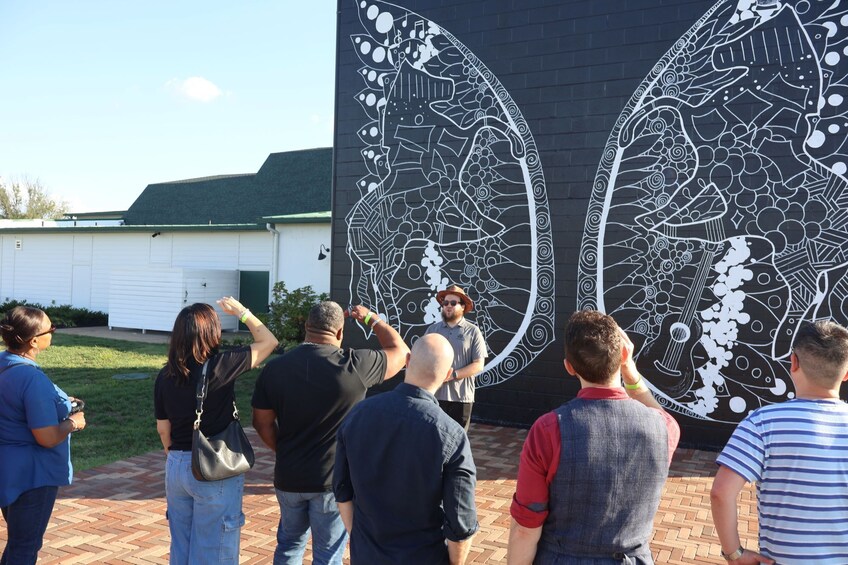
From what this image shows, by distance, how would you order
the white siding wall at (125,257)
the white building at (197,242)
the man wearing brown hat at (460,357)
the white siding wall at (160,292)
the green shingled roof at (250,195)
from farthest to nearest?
the green shingled roof at (250,195), the white siding wall at (160,292), the white building at (197,242), the white siding wall at (125,257), the man wearing brown hat at (460,357)

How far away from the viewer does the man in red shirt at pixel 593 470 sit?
2.00 metres

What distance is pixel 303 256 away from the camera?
16234 millimetres

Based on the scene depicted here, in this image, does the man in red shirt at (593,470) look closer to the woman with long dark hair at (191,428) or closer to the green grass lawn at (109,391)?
the woman with long dark hair at (191,428)

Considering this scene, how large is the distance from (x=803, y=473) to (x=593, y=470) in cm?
74

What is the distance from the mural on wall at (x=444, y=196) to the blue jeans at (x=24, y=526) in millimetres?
5537

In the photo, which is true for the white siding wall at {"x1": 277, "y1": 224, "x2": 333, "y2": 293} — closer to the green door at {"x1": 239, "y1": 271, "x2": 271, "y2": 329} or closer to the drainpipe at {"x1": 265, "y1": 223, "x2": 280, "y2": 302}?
the drainpipe at {"x1": 265, "y1": 223, "x2": 280, "y2": 302}

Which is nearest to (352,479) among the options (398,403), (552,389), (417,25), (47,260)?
(398,403)

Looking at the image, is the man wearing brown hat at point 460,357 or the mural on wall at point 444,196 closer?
the man wearing brown hat at point 460,357

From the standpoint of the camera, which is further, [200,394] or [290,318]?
[290,318]

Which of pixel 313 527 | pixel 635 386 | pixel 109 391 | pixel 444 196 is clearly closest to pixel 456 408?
pixel 313 527

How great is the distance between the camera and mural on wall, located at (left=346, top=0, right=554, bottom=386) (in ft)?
25.4

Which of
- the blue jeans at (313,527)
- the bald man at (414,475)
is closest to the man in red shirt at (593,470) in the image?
the bald man at (414,475)

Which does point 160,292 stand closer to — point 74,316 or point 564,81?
point 74,316

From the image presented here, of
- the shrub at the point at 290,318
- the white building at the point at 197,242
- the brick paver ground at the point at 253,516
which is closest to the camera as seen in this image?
the brick paver ground at the point at 253,516
